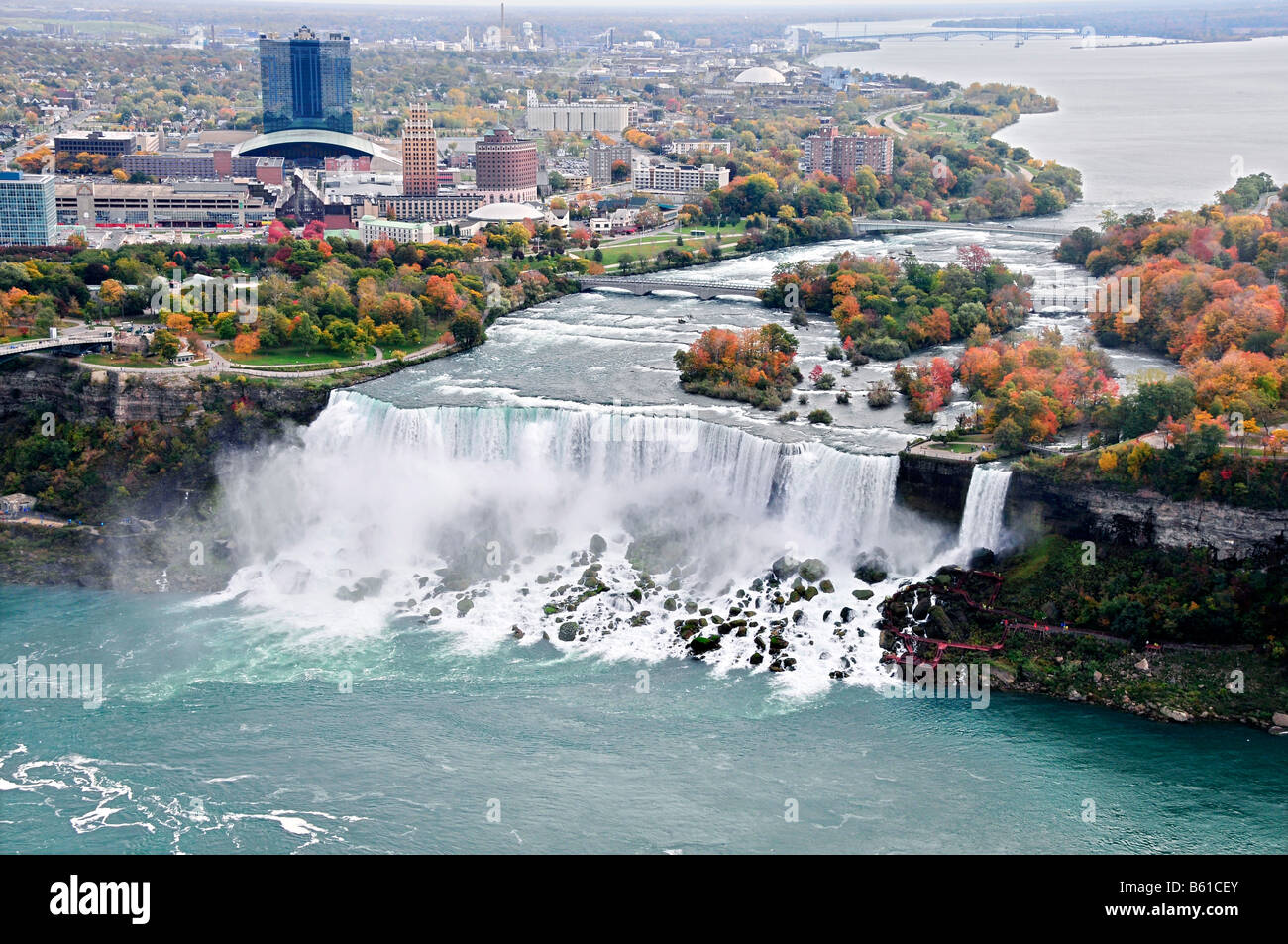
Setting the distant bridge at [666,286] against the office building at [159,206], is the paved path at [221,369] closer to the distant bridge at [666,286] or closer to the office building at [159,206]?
the distant bridge at [666,286]

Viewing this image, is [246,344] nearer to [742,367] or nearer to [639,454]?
[639,454]

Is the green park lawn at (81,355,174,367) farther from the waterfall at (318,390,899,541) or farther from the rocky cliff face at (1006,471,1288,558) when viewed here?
the rocky cliff face at (1006,471,1288,558)

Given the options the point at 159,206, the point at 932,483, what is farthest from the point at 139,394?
the point at 159,206

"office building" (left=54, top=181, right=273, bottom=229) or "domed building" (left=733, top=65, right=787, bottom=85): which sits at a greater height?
"domed building" (left=733, top=65, right=787, bottom=85)


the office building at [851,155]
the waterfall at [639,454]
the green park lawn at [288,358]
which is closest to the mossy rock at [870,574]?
the waterfall at [639,454]

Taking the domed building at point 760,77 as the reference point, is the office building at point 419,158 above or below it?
below

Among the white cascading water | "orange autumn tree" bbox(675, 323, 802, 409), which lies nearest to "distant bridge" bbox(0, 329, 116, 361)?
the white cascading water
